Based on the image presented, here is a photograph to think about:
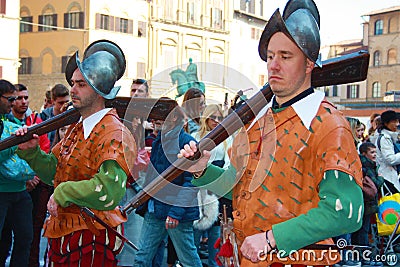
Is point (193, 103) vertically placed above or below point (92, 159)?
above

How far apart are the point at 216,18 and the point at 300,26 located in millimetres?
43373

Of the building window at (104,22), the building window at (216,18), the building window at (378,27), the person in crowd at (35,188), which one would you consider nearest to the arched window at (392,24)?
the building window at (378,27)

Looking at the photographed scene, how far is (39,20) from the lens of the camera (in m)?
37.9

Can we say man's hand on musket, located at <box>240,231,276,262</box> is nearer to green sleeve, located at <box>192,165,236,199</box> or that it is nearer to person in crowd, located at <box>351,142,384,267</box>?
green sleeve, located at <box>192,165,236,199</box>

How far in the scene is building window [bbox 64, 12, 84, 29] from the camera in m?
36.8

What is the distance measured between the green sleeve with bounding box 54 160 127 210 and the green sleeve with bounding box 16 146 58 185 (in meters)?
0.59

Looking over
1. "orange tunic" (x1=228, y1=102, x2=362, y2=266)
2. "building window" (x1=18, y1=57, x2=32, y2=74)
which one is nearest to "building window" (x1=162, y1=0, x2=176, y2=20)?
"building window" (x1=18, y1=57, x2=32, y2=74)

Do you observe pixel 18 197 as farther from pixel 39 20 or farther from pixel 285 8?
pixel 39 20

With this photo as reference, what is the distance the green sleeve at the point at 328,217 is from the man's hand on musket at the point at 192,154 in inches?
24.4

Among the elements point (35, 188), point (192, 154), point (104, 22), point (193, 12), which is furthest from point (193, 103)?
point (193, 12)

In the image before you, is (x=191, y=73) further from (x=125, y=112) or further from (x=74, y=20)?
(x=74, y=20)

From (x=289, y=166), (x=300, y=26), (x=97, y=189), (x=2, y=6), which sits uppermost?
(x=2, y=6)

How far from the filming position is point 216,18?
149 feet

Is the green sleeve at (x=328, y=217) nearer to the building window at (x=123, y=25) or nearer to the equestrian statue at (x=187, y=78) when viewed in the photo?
the equestrian statue at (x=187, y=78)
